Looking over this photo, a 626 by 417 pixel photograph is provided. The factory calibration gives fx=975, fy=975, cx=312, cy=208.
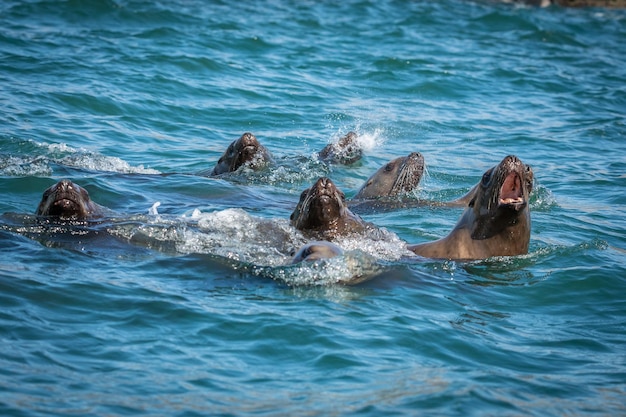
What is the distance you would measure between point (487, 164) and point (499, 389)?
7632 mm

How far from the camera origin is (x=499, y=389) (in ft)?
18.7

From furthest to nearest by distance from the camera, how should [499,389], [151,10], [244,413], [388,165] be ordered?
[151,10] → [388,165] → [499,389] → [244,413]

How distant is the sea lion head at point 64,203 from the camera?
27.8 feet

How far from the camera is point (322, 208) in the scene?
8.67 m

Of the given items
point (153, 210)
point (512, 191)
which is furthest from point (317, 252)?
point (153, 210)

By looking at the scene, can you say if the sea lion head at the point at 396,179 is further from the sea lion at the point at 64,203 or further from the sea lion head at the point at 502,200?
the sea lion at the point at 64,203

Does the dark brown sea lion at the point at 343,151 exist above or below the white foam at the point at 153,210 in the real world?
above

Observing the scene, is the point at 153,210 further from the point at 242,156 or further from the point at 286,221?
the point at 242,156

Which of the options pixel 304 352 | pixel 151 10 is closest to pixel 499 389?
pixel 304 352

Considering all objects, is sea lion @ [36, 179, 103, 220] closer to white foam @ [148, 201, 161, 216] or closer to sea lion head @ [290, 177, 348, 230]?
white foam @ [148, 201, 161, 216]

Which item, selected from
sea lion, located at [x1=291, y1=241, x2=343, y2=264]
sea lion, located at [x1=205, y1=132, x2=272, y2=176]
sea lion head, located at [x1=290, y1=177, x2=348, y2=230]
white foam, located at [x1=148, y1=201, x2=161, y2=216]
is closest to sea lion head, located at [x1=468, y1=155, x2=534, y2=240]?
sea lion head, located at [x1=290, y1=177, x2=348, y2=230]

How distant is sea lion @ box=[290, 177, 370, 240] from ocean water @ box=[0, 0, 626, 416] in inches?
7.6

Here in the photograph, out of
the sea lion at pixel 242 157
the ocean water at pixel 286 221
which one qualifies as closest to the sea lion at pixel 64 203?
the ocean water at pixel 286 221

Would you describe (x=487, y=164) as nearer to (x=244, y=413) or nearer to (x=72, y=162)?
(x=72, y=162)
